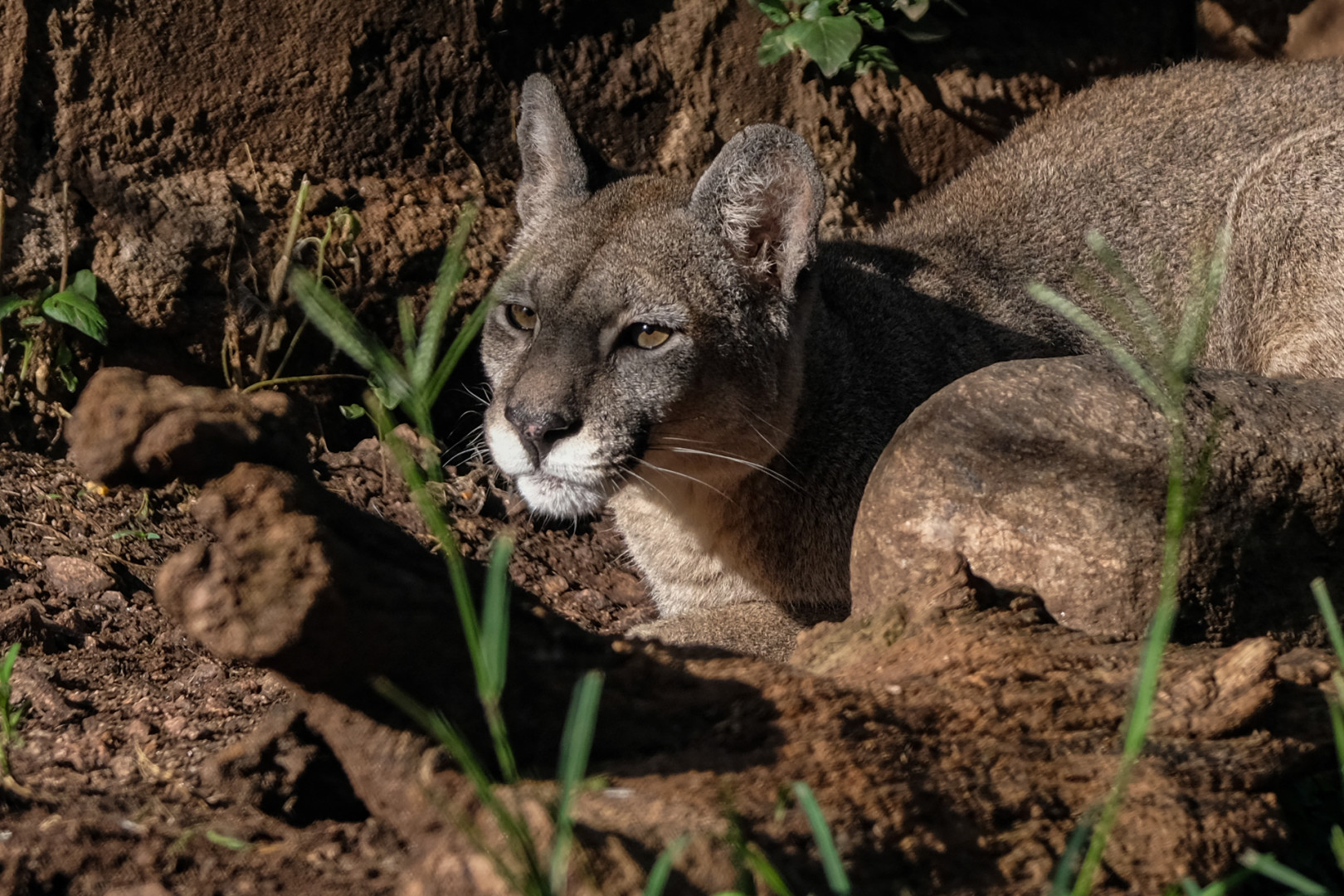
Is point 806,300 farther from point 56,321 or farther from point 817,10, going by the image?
point 56,321

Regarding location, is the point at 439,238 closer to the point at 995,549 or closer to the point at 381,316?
the point at 381,316

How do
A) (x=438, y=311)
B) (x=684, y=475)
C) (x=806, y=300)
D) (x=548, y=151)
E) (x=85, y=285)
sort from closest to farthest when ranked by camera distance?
(x=438, y=311), (x=684, y=475), (x=806, y=300), (x=85, y=285), (x=548, y=151)

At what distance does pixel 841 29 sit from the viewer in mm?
6312

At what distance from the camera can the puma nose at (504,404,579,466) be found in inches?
170

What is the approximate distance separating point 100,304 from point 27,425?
60cm

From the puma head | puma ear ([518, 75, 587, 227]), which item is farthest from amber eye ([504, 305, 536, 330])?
puma ear ([518, 75, 587, 227])

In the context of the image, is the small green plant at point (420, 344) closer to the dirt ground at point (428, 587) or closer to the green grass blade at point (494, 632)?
the green grass blade at point (494, 632)

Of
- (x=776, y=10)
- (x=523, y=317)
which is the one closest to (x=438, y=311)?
(x=523, y=317)

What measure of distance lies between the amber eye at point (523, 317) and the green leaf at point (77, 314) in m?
1.70

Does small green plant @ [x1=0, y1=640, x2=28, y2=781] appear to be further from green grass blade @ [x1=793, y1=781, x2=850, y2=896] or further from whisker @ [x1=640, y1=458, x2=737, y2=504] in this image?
green grass blade @ [x1=793, y1=781, x2=850, y2=896]

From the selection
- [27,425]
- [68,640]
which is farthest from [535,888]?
[27,425]

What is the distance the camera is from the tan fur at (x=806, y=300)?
468 cm

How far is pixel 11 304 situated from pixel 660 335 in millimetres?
2680

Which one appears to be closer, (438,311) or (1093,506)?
(438,311)
